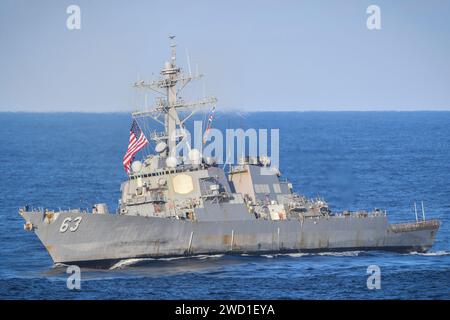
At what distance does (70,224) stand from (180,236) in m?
5.92

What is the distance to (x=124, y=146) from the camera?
430 ft

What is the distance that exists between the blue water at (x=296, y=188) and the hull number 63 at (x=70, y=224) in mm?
2146

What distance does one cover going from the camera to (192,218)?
6206cm

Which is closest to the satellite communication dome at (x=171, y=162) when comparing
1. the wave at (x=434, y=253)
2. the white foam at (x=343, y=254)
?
the white foam at (x=343, y=254)

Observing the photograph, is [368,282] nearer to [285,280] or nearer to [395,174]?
[285,280]

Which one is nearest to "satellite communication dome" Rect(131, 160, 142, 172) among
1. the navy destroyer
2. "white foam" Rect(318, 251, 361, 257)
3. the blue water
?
the navy destroyer

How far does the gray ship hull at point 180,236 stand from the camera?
59719mm

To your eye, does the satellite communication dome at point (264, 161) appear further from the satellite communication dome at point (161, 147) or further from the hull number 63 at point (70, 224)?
the hull number 63 at point (70, 224)

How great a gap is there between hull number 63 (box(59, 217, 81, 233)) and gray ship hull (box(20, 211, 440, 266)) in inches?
2.4

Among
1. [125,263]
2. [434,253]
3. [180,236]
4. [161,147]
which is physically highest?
[161,147]

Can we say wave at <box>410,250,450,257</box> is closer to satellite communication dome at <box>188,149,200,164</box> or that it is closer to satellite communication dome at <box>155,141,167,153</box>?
satellite communication dome at <box>188,149,200,164</box>

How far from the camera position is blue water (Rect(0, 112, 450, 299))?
5378 cm

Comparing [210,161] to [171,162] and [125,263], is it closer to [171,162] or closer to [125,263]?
[171,162]

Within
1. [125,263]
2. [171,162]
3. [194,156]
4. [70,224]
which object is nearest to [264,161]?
[194,156]
